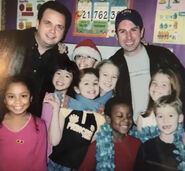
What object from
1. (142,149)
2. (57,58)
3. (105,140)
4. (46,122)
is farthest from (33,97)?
(142,149)

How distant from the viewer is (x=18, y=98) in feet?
6.26

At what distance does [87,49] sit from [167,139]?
2.46 ft

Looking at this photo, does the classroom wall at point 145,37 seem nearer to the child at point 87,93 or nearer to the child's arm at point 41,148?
the child at point 87,93

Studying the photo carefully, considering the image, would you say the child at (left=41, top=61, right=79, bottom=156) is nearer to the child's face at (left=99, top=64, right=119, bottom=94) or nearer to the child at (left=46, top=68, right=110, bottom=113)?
the child at (left=46, top=68, right=110, bottom=113)

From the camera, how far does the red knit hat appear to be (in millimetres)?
1785

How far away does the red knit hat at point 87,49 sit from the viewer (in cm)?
179

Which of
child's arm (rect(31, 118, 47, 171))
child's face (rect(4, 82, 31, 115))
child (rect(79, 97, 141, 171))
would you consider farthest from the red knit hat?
child's arm (rect(31, 118, 47, 171))

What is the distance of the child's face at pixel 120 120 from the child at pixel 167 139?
6.3 inches

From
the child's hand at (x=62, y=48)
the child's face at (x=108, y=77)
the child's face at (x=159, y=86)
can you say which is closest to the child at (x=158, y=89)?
the child's face at (x=159, y=86)

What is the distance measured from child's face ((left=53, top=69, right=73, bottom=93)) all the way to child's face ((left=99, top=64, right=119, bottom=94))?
22cm

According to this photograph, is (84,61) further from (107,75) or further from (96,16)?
(96,16)

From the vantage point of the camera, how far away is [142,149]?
1.72 m

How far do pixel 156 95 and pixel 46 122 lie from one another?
0.77 meters

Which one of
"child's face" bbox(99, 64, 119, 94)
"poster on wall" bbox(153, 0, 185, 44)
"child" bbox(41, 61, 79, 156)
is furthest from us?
"child" bbox(41, 61, 79, 156)
